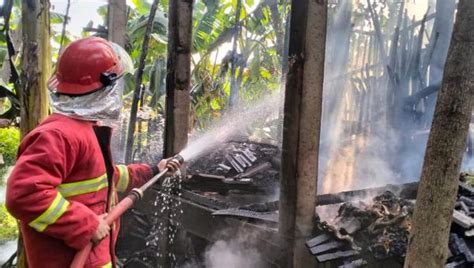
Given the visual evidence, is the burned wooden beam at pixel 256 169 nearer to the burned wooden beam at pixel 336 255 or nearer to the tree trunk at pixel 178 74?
the tree trunk at pixel 178 74

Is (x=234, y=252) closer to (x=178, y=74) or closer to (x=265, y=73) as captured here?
(x=178, y=74)

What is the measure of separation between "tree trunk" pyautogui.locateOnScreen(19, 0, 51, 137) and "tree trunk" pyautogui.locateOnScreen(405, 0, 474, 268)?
377 cm

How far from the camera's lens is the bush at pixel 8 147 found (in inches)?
586

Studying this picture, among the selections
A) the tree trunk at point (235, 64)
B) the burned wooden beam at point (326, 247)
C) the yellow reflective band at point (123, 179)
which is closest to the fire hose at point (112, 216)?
the yellow reflective band at point (123, 179)

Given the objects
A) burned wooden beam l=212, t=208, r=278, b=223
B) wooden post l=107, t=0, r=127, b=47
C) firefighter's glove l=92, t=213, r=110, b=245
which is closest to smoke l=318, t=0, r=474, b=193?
burned wooden beam l=212, t=208, r=278, b=223

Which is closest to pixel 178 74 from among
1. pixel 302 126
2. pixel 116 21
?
pixel 302 126

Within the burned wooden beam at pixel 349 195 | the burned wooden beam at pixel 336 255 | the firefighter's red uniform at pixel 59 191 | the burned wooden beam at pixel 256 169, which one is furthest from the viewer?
the burned wooden beam at pixel 256 169

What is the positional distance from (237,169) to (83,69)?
19.2 feet

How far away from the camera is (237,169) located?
331 inches

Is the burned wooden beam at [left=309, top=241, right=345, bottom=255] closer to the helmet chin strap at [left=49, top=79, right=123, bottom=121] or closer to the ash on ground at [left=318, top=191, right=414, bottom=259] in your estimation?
the ash on ground at [left=318, top=191, right=414, bottom=259]

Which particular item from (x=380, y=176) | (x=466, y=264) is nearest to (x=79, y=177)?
(x=466, y=264)

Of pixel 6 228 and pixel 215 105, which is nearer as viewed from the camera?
pixel 6 228

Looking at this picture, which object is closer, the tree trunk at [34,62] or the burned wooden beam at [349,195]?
the tree trunk at [34,62]

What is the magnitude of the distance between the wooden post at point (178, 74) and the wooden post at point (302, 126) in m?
2.12
